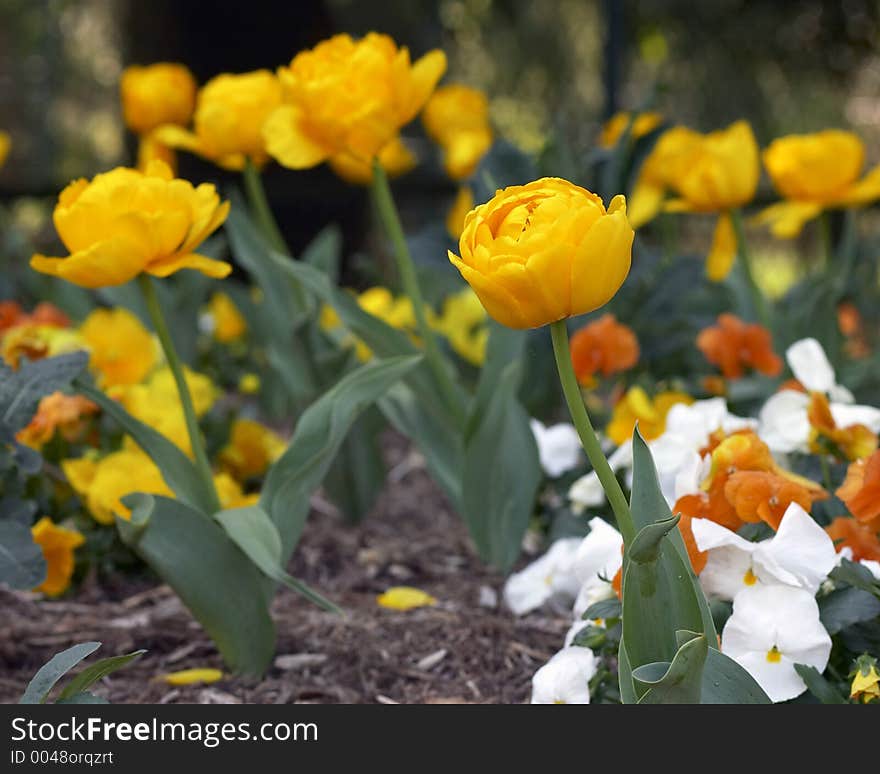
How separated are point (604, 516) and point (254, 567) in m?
0.52

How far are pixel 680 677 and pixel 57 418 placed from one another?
4.08ft

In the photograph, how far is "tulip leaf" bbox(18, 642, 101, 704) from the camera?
0.98 metres

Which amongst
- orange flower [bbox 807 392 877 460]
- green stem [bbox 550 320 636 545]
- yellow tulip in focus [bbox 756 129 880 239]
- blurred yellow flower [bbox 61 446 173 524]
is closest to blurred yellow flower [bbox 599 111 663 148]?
yellow tulip in focus [bbox 756 129 880 239]

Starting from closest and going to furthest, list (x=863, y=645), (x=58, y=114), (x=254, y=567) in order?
1. (x=863, y=645)
2. (x=254, y=567)
3. (x=58, y=114)

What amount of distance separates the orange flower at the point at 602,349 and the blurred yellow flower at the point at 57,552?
0.80 meters

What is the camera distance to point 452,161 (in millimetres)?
2498

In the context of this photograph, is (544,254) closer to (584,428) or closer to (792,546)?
(584,428)

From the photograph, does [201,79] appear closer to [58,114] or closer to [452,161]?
[452,161]

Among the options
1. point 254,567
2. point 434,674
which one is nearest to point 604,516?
point 434,674

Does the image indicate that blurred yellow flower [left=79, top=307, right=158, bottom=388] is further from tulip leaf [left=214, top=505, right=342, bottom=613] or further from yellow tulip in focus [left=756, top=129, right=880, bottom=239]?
yellow tulip in focus [left=756, top=129, right=880, bottom=239]

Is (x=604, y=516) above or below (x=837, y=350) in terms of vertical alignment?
below

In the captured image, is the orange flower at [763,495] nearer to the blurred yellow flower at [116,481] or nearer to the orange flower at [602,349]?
the orange flower at [602,349]

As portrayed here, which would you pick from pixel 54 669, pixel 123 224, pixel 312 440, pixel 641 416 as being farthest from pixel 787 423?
pixel 54 669

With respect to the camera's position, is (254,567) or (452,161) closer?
(254,567)
